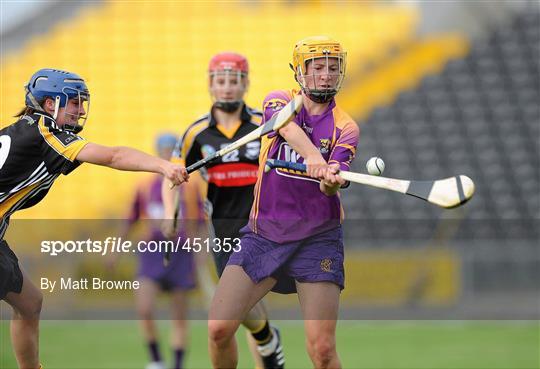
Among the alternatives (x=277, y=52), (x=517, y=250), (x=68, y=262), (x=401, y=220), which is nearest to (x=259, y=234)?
(x=68, y=262)

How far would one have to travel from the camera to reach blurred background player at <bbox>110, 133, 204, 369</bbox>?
850cm

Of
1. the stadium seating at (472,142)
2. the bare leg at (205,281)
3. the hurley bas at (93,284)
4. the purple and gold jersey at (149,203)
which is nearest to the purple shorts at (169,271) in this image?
the hurley bas at (93,284)

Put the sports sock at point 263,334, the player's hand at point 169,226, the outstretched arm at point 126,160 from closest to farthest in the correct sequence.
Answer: the outstretched arm at point 126,160
the player's hand at point 169,226
the sports sock at point 263,334

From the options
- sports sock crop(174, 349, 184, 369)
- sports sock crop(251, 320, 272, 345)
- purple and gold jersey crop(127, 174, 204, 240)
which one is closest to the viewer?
sports sock crop(251, 320, 272, 345)

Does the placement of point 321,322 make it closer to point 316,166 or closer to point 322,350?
point 322,350

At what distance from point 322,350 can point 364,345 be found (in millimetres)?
4849

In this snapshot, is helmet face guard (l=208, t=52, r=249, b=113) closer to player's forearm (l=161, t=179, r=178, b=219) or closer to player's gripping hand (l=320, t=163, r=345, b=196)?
player's forearm (l=161, t=179, r=178, b=219)

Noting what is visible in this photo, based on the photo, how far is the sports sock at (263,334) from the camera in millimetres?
6496

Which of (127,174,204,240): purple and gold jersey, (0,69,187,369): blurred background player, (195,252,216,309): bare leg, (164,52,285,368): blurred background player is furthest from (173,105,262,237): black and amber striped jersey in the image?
(195,252,216,309): bare leg

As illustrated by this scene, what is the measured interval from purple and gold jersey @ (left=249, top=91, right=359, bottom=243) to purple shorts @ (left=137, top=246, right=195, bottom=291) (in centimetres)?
344

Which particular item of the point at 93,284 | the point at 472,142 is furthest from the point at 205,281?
the point at 472,142

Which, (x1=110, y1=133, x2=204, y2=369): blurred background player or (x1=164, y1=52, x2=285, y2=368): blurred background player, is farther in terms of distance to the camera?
(x1=110, y1=133, x2=204, y2=369): blurred background player

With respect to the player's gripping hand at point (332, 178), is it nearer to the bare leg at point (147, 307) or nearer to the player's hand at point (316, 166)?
the player's hand at point (316, 166)

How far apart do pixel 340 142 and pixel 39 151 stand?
153 cm
